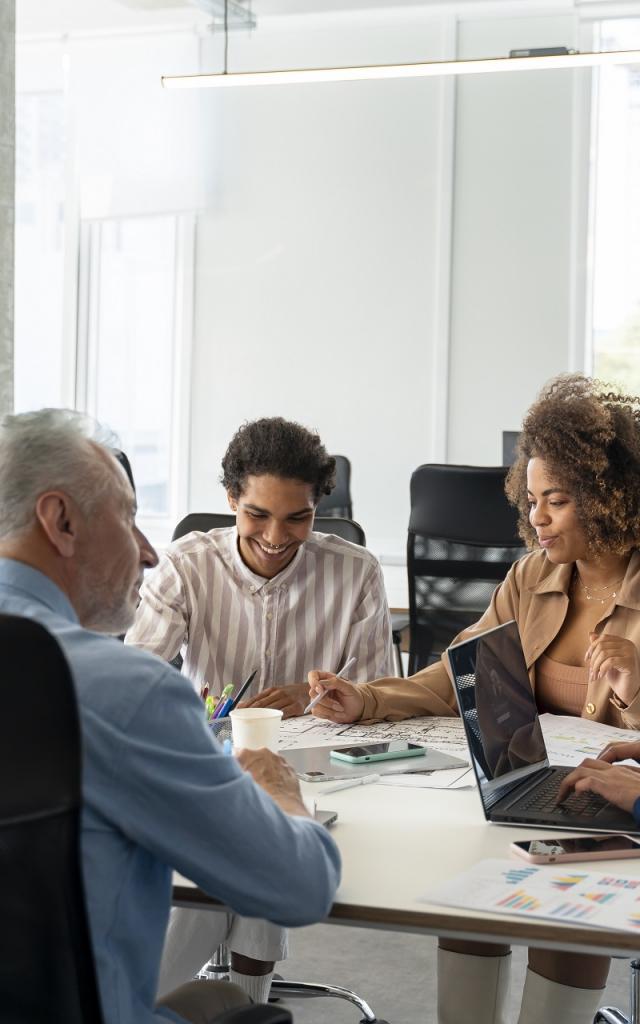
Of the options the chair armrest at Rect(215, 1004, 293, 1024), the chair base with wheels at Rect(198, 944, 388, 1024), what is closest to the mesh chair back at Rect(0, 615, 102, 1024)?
the chair armrest at Rect(215, 1004, 293, 1024)

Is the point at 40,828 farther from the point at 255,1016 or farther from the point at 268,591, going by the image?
the point at 268,591

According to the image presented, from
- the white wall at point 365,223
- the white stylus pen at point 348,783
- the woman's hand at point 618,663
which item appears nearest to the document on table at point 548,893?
the white stylus pen at point 348,783

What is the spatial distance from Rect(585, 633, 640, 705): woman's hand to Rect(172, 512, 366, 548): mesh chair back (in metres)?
0.90

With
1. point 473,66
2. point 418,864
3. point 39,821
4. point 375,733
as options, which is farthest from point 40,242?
point 39,821

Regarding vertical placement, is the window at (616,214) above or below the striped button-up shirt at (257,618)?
above

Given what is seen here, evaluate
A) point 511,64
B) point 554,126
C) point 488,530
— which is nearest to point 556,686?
point 488,530

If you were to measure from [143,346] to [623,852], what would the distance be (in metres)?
5.15

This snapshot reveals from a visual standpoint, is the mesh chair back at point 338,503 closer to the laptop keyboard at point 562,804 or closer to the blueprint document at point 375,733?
the blueprint document at point 375,733

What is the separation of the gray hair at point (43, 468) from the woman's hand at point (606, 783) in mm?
783

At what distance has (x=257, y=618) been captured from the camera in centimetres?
262

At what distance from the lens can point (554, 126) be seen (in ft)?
18.3

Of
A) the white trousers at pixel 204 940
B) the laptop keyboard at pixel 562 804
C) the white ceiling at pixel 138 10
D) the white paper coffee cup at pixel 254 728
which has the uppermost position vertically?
the white ceiling at pixel 138 10

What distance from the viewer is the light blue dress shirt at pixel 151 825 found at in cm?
114

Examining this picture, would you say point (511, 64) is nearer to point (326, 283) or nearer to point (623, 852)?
point (326, 283)
